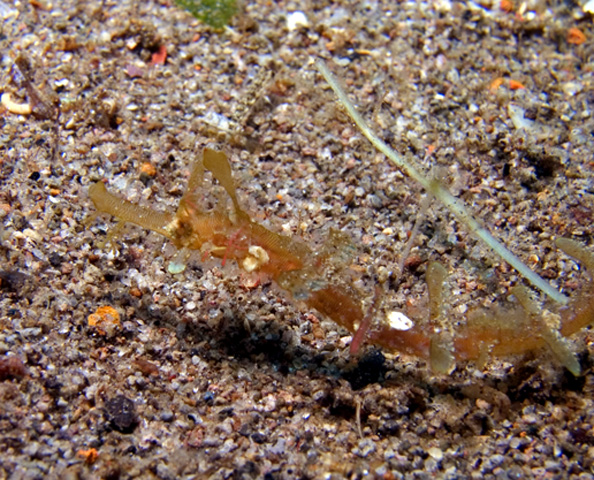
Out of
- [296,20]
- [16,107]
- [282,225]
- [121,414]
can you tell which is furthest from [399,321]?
[16,107]

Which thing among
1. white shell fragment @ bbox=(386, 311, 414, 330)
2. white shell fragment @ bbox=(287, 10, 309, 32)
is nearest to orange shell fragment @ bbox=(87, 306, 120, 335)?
white shell fragment @ bbox=(386, 311, 414, 330)

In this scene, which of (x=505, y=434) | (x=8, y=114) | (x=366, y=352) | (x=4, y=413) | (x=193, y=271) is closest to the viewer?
(x=4, y=413)

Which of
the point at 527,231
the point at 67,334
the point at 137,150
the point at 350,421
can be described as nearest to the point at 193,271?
the point at 67,334

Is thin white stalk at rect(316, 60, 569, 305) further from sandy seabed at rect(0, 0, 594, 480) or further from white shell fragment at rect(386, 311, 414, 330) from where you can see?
white shell fragment at rect(386, 311, 414, 330)

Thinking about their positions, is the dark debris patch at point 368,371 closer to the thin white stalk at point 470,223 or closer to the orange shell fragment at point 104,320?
the thin white stalk at point 470,223

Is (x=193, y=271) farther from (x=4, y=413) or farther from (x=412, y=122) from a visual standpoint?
(x=412, y=122)

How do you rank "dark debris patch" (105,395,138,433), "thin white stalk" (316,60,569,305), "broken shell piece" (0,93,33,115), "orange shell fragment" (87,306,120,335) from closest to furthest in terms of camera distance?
"dark debris patch" (105,395,138,433), "thin white stalk" (316,60,569,305), "orange shell fragment" (87,306,120,335), "broken shell piece" (0,93,33,115)
